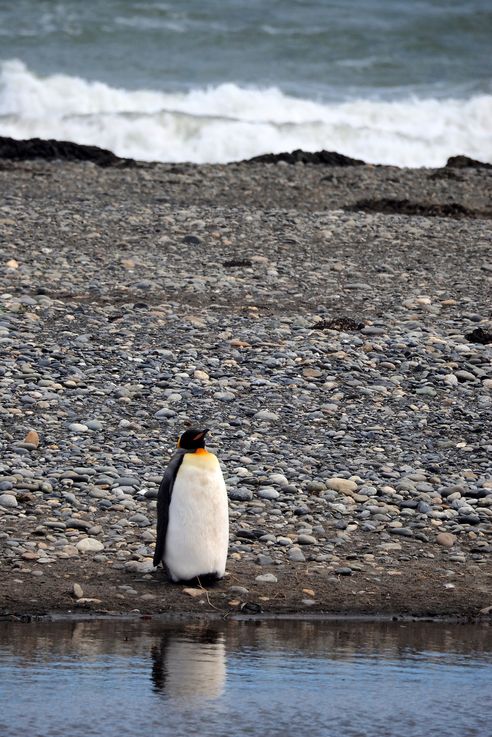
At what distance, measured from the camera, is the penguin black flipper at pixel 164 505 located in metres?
6.13

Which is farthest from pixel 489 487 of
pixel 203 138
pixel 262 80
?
pixel 262 80

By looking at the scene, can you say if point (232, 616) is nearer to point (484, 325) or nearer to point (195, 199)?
point (484, 325)

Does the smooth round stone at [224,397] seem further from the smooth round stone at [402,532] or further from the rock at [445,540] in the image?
the rock at [445,540]

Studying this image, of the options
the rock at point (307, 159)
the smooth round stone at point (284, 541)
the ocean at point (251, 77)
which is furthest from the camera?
the ocean at point (251, 77)

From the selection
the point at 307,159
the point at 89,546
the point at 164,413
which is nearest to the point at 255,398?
the point at 164,413

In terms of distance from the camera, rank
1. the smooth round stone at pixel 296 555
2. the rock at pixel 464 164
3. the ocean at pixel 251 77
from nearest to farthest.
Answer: the smooth round stone at pixel 296 555 → the rock at pixel 464 164 → the ocean at pixel 251 77

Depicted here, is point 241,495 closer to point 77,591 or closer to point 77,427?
point 77,427

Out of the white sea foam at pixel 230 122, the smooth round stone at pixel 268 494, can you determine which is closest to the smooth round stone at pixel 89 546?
the smooth round stone at pixel 268 494

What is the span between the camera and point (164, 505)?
620 centimetres

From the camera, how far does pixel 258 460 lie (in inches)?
300

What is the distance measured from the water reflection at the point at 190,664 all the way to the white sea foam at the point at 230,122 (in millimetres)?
17621

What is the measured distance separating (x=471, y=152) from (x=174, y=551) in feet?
66.2

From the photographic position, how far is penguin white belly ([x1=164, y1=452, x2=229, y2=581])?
20.0ft

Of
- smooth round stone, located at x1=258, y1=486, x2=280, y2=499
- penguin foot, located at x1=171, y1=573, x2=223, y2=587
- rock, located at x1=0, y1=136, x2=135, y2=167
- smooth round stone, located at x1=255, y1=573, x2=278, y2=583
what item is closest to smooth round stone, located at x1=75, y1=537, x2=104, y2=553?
penguin foot, located at x1=171, y1=573, x2=223, y2=587
